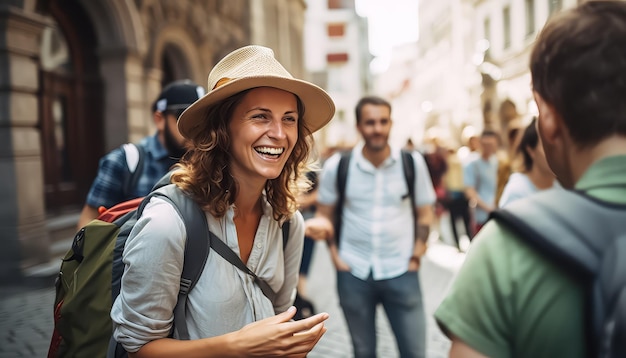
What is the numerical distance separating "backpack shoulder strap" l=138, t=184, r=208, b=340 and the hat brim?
31cm

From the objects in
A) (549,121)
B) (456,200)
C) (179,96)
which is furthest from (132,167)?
(456,200)

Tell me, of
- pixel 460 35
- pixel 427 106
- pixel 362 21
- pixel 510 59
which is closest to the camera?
pixel 510 59

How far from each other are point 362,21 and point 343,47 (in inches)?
281

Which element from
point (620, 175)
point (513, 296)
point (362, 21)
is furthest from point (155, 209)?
point (362, 21)

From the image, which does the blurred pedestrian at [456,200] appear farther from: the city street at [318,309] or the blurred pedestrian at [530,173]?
the blurred pedestrian at [530,173]

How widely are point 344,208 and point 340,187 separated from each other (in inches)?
5.8

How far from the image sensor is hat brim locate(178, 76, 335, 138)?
1.81 meters

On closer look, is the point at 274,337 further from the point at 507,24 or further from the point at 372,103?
the point at 507,24

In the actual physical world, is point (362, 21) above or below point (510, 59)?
above

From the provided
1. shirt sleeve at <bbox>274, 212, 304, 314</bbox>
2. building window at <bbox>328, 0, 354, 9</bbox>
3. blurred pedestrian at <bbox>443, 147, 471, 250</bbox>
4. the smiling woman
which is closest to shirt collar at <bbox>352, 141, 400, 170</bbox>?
the smiling woman

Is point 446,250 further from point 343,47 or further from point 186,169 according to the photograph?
point 343,47

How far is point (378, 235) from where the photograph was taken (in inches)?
140

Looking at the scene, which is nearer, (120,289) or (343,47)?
(120,289)

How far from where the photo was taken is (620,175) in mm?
1017
